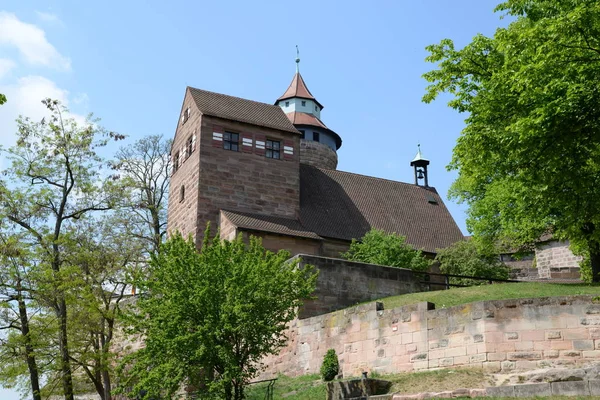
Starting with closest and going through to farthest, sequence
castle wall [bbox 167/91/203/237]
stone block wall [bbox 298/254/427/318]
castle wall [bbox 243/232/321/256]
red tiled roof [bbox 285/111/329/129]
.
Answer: stone block wall [bbox 298/254/427/318], castle wall [bbox 243/232/321/256], castle wall [bbox 167/91/203/237], red tiled roof [bbox 285/111/329/129]

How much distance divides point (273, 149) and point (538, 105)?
804 inches

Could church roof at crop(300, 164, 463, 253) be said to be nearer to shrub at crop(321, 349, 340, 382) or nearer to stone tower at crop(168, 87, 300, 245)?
stone tower at crop(168, 87, 300, 245)

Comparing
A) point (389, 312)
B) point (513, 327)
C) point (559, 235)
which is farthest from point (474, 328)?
point (559, 235)

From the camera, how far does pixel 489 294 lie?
814 inches

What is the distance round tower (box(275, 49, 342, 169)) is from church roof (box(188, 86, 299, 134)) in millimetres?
16706

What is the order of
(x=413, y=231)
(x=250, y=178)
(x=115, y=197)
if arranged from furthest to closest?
(x=413, y=231) → (x=250, y=178) → (x=115, y=197)

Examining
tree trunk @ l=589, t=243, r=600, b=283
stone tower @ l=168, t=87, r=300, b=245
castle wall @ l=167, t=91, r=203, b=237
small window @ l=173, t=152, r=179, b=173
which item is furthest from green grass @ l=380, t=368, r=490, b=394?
small window @ l=173, t=152, r=179, b=173

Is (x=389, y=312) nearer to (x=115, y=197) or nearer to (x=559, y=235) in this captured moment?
(x=559, y=235)

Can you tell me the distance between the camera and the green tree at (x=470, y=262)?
31.1 meters

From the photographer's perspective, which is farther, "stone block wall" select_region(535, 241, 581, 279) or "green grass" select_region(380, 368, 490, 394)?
"stone block wall" select_region(535, 241, 581, 279)

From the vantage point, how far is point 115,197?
2794 centimetres

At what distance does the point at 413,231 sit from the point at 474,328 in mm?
20888

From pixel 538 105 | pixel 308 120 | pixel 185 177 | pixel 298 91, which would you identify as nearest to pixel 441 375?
pixel 538 105

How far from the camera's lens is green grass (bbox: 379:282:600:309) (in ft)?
65.6
